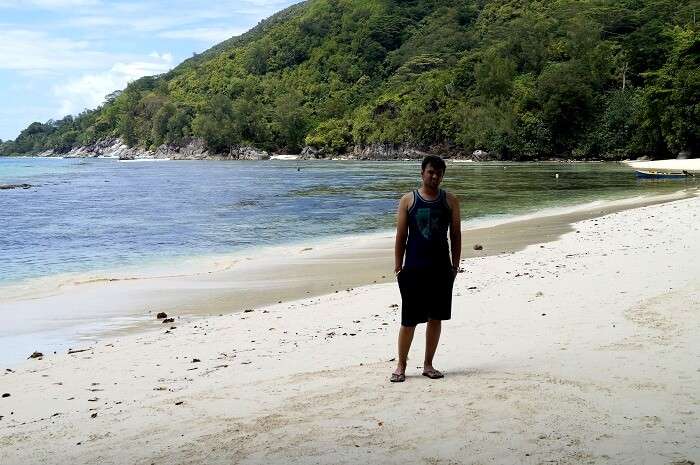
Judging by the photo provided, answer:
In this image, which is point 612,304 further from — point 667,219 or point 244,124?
point 244,124

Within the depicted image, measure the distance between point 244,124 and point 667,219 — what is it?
502ft

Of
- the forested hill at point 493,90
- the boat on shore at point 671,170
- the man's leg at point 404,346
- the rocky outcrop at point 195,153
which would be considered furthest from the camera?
the rocky outcrop at point 195,153

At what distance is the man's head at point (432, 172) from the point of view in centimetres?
599

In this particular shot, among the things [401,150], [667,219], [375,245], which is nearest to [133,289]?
[375,245]

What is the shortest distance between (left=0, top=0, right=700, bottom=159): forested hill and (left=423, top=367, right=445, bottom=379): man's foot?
3059 inches

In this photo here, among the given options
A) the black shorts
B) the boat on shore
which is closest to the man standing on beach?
the black shorts

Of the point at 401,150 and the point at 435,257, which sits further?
the point at 401,150

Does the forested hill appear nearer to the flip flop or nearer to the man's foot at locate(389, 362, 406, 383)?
the flip flop

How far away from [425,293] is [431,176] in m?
1.04

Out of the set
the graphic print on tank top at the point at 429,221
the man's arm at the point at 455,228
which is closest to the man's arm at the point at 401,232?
the graphic print on tank top at the point at 429,221

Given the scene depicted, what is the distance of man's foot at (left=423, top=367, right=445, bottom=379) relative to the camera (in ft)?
20.3

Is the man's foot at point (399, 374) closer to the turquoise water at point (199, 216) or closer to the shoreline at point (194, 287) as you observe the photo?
the shoreline at point (194, 287)

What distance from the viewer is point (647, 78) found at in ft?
322

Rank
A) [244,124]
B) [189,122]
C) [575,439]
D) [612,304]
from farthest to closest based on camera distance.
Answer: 1. [189,122]
2. [244,124]
3. [612,304]
4. [575,439]
